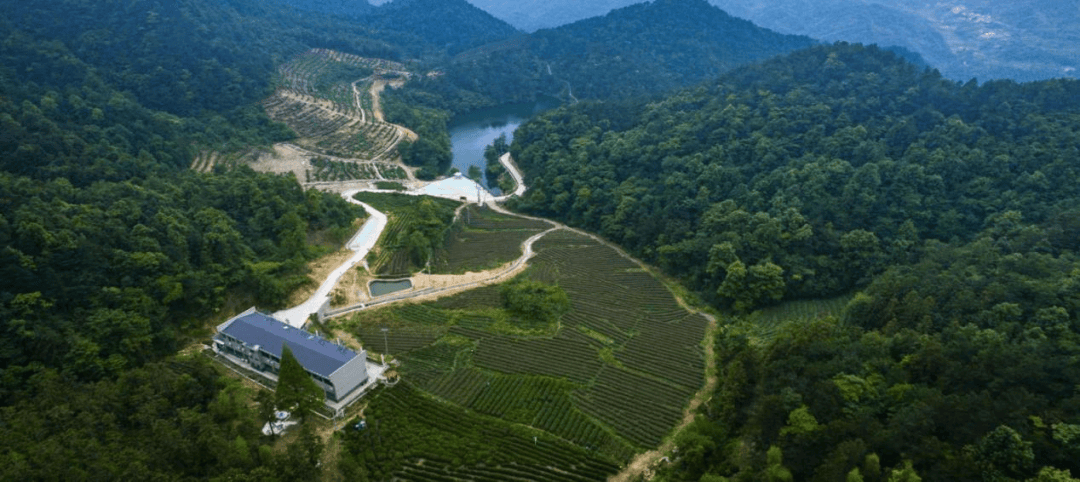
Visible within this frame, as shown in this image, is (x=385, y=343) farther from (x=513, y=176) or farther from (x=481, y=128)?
(x=481, y=128)

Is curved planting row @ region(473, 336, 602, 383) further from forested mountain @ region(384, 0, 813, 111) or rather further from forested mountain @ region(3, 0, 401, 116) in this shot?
forested mountain @ region(384, 0, 813, 111)

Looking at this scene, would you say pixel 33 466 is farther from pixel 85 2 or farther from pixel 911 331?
pixel 85 2

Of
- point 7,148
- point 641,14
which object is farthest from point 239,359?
point 641,14

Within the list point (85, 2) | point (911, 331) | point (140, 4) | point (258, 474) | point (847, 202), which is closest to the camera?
point (258, 474)

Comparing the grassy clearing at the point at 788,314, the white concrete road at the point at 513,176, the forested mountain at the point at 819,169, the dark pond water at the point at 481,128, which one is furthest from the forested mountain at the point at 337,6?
the grassy clearing at the point at 788,314

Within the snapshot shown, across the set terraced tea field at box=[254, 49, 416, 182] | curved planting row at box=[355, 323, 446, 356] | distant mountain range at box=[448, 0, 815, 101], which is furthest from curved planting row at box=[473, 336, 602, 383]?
distant mountain range at box=[448, 0, 815, 101]
